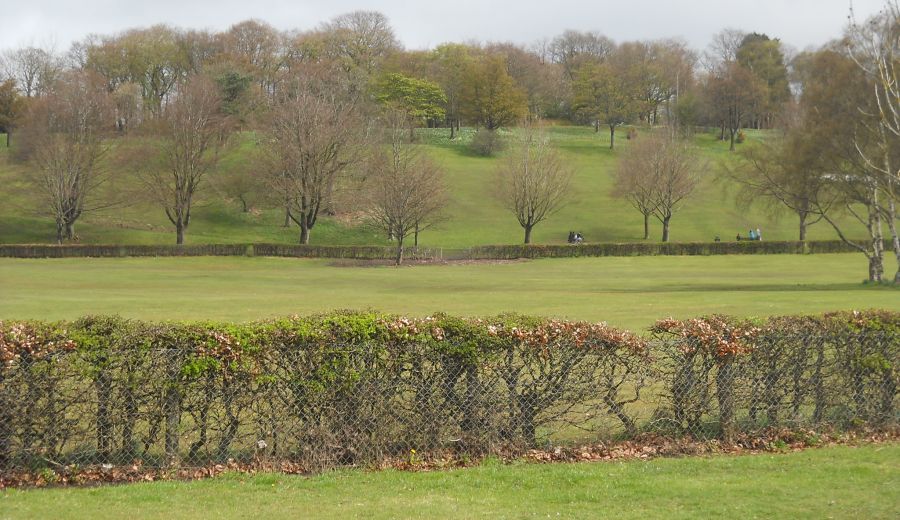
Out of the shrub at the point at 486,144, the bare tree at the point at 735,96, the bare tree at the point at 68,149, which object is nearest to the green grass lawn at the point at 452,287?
the bare tree at the point at 68,149

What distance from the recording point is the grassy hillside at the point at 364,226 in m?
77.8

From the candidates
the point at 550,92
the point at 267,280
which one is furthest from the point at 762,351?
the point at 550,92

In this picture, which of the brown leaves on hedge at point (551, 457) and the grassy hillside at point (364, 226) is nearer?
the brown leaves on hedge at point (551, 457)

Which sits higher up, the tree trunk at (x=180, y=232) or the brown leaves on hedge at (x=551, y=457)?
the tree trunk at (x=180, y=232)

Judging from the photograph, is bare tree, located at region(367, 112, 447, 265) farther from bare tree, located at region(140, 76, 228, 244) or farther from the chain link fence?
the chain link fence

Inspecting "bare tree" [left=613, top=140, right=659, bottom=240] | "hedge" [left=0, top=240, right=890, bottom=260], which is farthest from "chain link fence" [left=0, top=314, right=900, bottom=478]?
"bare tree" [left=613, top=140, right=659, bottom=240]

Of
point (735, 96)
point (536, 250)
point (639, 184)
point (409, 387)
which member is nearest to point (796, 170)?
point (536, 250)

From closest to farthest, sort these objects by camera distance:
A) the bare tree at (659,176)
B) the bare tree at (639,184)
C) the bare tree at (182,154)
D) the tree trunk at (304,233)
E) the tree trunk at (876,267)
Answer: the tree trunk at (876,267) → the bare tree at (182,154) → the tree trunk at (304,233) → the bare tree at (659,176) → the bare tree at (639,184)

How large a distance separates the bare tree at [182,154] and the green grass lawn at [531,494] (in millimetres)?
68849

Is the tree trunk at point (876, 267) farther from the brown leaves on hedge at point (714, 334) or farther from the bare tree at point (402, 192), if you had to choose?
the brown leaves on hedge at point (714, 334)

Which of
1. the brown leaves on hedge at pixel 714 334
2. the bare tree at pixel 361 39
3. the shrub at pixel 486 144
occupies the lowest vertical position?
the brown leaves on hedge at pixel 714 334

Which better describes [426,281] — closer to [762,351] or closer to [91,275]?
[91,275]

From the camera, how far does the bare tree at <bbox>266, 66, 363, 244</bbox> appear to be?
74938mm

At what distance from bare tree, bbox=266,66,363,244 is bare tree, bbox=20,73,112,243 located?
15876 mm
